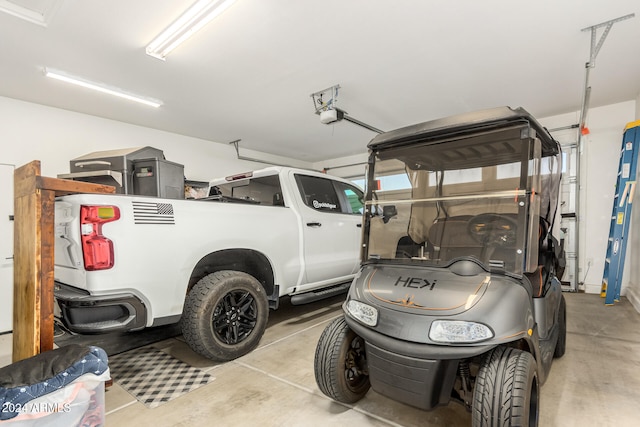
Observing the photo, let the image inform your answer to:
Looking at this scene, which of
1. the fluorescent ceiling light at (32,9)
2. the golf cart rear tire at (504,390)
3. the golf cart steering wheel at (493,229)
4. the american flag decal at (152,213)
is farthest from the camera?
the fluorescent ceiling light at (32,9)

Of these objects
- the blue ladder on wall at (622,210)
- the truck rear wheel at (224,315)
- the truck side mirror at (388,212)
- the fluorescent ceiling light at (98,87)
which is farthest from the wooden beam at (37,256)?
the blue ladder on wall at (622,210)

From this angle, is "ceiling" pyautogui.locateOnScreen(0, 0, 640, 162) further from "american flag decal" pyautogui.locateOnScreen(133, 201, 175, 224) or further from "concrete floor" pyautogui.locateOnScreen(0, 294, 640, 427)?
"concrete floor" pyautogui.locateOnScreen(0, 294, 640, 427)

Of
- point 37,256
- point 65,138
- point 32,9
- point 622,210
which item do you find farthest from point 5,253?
point 622,210

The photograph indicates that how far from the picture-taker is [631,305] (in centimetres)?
463

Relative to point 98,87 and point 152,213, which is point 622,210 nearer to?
point 152,213

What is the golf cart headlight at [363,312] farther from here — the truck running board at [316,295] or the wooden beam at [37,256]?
the wooden beam at [37,256]

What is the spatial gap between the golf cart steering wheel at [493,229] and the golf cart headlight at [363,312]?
0.90 m

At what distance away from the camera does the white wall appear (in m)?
4.79

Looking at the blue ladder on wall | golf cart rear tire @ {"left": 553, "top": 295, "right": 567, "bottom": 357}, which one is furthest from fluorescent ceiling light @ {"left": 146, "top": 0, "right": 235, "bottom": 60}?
the blue ladder on wall

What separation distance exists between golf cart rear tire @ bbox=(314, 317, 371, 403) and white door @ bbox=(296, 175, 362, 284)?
5.35 feet

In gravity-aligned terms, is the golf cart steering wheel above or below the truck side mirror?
below

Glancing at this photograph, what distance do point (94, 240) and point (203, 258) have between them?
0.84m

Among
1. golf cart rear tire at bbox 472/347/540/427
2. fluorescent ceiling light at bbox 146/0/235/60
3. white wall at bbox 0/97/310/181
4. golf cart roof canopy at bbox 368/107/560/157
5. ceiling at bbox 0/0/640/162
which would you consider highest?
ceiling at bbox 0/0/640/162

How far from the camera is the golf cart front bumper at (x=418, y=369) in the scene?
1.49 meters
